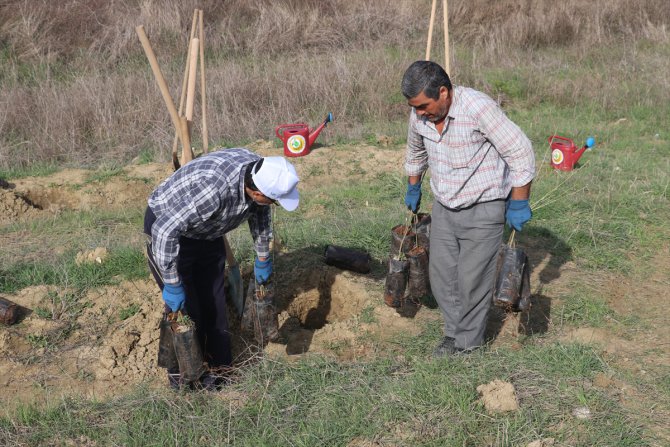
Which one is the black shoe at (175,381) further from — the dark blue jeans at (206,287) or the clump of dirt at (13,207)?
the clump of dirt at (13,207)

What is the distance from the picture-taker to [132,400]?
371 cm

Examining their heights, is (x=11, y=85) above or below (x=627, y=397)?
above

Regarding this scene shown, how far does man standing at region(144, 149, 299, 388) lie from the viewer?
340 centimetres

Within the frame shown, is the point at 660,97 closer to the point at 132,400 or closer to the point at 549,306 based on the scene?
the point at 549,306

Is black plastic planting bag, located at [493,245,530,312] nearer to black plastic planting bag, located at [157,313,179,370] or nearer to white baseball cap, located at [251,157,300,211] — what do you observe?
white baseball cap, located at [251,157,300,211]

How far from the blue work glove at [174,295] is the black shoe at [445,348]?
5.09 ft

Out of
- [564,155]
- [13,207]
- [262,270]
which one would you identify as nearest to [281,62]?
[564,155]

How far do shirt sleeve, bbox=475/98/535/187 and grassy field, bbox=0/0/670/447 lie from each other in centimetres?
114

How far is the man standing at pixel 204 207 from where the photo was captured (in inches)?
134

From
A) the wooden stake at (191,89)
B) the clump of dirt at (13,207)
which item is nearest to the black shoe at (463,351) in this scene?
the wooden stake at (191,89)

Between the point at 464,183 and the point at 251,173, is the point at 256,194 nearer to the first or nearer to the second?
the point at 251,173

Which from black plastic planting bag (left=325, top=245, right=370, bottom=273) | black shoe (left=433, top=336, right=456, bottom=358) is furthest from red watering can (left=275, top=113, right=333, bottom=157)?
black shoe (left=433, top=336, right=456, bottom=358)

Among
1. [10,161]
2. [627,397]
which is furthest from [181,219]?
[10,161]

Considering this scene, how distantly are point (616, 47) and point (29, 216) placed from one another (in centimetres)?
1021
